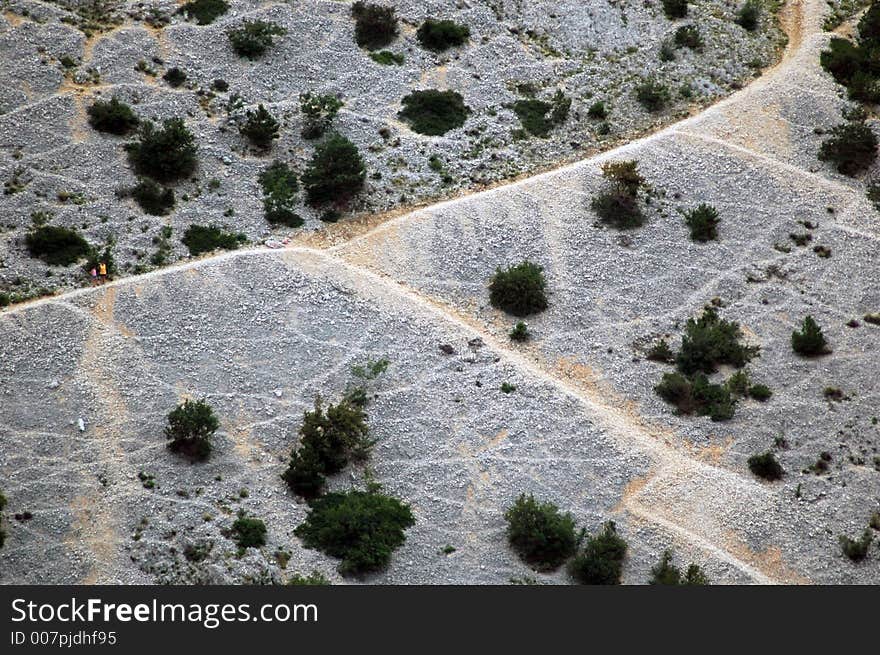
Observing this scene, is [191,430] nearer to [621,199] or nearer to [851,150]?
[621,199]

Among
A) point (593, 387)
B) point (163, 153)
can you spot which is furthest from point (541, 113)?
point (163, 153)

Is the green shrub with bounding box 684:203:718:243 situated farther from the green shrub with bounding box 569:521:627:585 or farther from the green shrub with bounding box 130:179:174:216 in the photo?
the green shrub with bounding box 130:179:174:216

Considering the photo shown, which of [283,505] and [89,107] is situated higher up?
[89,107]

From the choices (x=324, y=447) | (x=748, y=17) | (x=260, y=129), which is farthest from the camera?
(x=748, y=17)

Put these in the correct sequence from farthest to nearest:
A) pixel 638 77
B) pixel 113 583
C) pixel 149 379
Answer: pixel 638 77
pixel 149 379
pixel 113 583

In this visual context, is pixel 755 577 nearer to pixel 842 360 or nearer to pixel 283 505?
pixel 842 360

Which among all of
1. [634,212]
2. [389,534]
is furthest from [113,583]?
[634,212]

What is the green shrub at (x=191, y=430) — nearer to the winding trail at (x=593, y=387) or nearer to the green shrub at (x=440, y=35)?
the winding trail at (x=593, y=387)

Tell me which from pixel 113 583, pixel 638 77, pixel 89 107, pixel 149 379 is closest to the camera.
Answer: pixel 113 583
